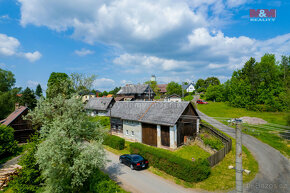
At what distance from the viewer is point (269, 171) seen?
16.5 m

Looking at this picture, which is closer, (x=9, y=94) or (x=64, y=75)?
(x=9, y=94)

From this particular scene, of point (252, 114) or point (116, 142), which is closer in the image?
point (116, 142)

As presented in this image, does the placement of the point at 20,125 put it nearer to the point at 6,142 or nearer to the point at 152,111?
the point at 6,142

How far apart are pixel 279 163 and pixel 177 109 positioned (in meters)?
13.8

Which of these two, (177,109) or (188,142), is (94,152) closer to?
(177,109)

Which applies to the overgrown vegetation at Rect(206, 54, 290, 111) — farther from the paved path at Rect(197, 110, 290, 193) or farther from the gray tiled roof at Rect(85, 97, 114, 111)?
the gray tiled roof at Rect(85, 97, 114, 111)

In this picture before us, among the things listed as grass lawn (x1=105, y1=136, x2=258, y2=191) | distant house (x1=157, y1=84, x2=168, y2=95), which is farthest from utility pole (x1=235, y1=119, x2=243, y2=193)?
distant house (x1=157, y1=84, x2=168, y2=95)

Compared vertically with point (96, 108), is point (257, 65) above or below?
above

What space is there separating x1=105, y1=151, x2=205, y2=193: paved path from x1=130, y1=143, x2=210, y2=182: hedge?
112 cm

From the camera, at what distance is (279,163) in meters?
18.1

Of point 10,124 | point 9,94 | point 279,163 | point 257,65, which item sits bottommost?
point 279,163

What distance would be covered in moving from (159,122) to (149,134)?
350 cm

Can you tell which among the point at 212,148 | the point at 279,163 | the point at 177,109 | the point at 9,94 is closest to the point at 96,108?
the point at 9,94

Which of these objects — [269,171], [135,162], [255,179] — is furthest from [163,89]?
[255,179]
